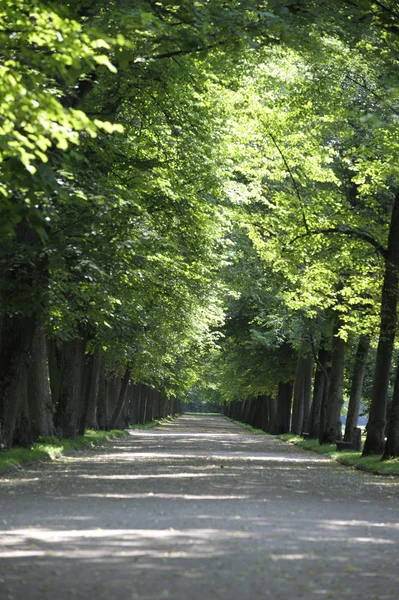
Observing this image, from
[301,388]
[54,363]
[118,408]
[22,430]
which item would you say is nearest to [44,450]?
[22,430]

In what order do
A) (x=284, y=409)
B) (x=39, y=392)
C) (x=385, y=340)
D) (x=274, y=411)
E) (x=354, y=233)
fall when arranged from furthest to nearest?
(x=274, y=411) < (x=284, y=409) < (x=39, y=392) < (x=354, y=233) < (x=385, y=340)

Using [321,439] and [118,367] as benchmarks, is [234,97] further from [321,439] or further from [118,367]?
[118,367]

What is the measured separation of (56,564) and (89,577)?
0.68m

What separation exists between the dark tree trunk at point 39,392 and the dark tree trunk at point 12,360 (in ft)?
17.7

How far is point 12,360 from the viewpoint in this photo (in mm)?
23156

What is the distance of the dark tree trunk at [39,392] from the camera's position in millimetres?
29141

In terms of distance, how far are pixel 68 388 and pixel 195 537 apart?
21.8 meters

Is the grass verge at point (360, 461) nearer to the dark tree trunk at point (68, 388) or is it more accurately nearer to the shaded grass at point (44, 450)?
the shaded grass at point (44, 450)

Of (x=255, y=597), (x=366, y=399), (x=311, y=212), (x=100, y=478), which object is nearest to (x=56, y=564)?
(x=255, y=597)

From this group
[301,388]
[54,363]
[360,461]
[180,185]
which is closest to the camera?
[180,185]

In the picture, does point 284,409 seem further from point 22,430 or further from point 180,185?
point 22,430

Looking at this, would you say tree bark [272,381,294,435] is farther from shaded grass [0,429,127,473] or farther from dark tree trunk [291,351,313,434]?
shaded grass [0,429,127,473]

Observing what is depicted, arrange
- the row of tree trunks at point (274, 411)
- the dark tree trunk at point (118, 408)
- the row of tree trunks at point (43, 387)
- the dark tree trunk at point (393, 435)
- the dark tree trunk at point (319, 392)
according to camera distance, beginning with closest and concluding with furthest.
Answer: the row of tree trunks at point (43, 387) → the dark tree trunk at point (393, 435) → the dark tree trunk at point (319, 392) → the dark tree trunk at point (118, 408) → the row of tree trunks at point (274, 411)

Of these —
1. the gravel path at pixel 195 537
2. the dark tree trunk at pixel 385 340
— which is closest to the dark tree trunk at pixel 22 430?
the gravel path at pixel 195 537
